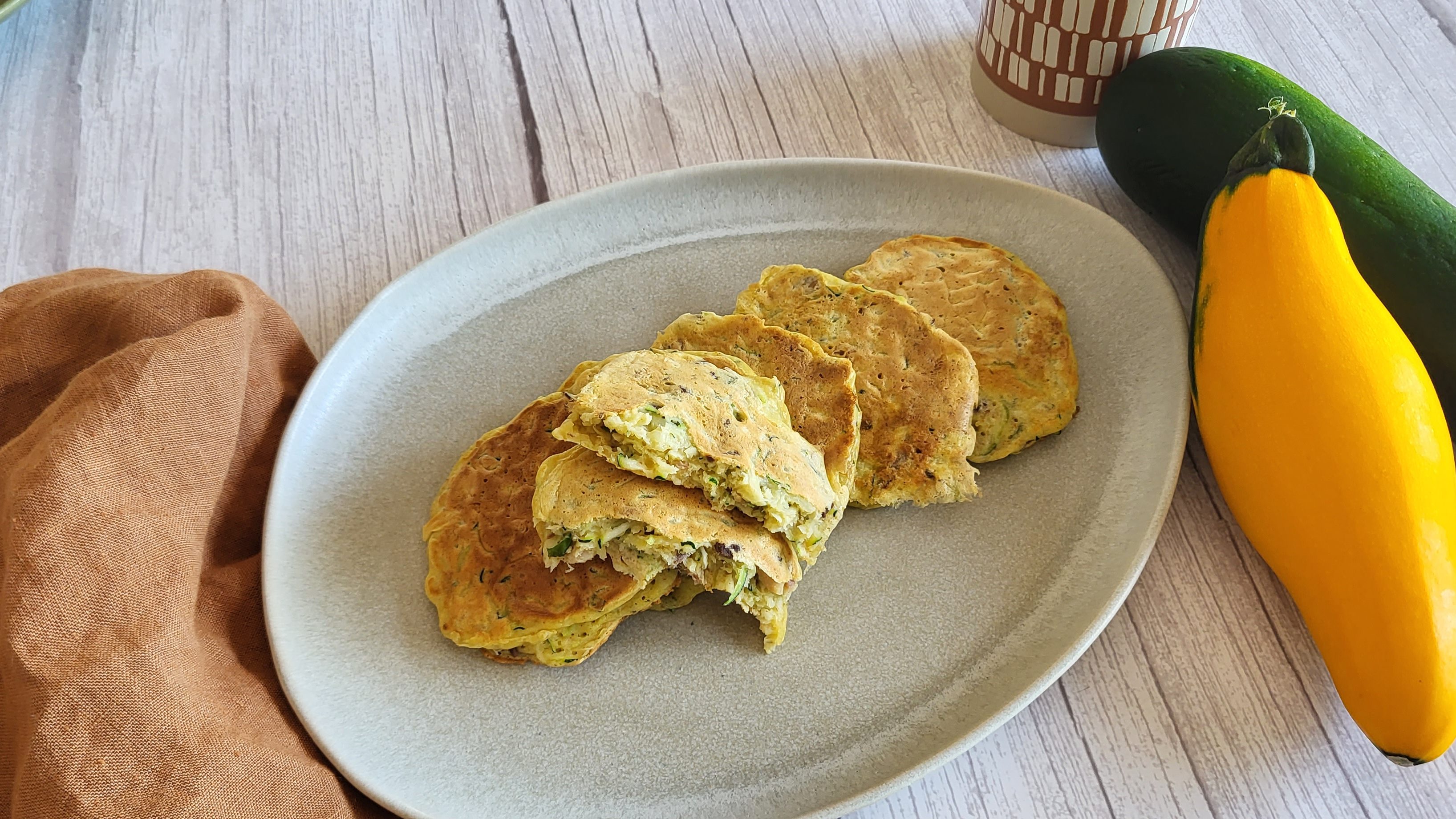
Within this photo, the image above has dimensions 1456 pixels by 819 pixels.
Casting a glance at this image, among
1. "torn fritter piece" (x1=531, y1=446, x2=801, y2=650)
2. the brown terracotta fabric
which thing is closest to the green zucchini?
"torn fritter piece" (x1=531, y1=446, x2=801, y2=650)

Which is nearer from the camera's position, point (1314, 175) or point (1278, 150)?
point (1278, 150)

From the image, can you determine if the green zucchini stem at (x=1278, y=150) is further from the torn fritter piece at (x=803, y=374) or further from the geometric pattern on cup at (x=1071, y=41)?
the torn fritter piece at (x=803, y=374)

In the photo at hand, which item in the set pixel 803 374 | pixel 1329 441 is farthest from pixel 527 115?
pixel 1329 441

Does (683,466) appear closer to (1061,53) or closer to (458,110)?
(1061,53)

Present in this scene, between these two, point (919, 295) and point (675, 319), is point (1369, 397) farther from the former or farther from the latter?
point (675, 319)

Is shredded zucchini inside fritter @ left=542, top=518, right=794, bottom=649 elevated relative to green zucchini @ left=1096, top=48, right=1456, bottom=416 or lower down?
lower down

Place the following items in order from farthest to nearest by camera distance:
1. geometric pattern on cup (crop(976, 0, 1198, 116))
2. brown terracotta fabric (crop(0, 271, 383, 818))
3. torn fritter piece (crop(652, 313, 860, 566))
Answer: geometric pattern on cup (crop(976, 0, 1198, 116))
torn fritter piece (crop(652, 313, 860, 566))
brown terracotta fabric (crop(0, 271, 383, 818))

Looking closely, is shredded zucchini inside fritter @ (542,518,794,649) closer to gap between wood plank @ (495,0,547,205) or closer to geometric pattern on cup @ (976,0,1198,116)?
gap between wood plank @ (495,0,547,205)
